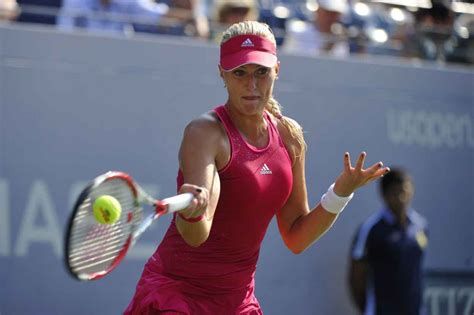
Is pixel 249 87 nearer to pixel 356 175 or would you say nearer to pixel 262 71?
pixel 262 71

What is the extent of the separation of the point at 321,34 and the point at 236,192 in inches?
171

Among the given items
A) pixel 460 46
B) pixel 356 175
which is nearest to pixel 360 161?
pixel 356 175

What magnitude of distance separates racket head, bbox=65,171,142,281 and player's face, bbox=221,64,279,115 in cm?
71

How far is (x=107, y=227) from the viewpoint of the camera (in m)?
3.54

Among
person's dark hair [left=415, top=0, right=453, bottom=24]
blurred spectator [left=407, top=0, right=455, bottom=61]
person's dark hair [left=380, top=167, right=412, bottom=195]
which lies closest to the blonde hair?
person's dark hair [left=380, top=167, right=412, bottom=195]

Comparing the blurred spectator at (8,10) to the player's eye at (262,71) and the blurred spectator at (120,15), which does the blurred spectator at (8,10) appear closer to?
the blurred spectator at (120,15)

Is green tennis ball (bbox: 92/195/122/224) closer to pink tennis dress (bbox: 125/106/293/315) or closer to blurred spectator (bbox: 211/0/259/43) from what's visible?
pink tennis dress (bbox: 125/106/293/315)

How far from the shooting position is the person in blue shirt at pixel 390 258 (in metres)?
7.23

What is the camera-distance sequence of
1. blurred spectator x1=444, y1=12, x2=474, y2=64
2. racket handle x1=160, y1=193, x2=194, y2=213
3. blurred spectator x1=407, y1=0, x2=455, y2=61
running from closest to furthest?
racket handle x1=160, y1=193, x2=194, y2=213 < blurred spectator x1=407, y1=0, x2=455, y2=61 < blurred spectator x1=444, y1=12, x2=474, y2=64

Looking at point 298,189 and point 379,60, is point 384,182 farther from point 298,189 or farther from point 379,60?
point 298,189

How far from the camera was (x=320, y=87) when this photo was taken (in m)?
7.74

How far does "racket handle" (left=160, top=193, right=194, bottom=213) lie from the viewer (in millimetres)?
3277

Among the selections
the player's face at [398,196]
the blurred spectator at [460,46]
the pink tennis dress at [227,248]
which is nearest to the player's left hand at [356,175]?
the pink tennis dress at [227,248]

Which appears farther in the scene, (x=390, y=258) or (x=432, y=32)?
(x=432, y=32)
